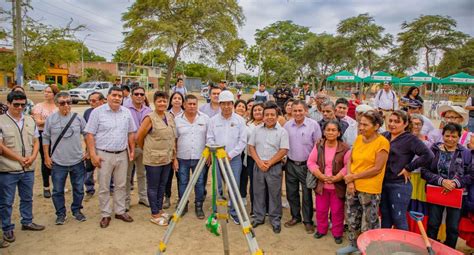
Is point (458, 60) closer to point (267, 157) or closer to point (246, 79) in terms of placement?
point (267, 157)

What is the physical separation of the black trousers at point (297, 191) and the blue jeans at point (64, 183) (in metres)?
2.90

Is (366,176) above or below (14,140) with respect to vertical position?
below

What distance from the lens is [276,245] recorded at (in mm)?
3980

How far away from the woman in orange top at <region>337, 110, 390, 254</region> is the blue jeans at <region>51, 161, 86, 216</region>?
139 inches

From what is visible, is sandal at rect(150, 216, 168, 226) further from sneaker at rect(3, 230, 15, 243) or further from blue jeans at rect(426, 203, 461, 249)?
blue jeans at rect(426, 203, 461, 249)

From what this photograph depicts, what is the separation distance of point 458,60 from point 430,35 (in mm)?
3706

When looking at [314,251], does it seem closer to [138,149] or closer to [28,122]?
[138,149]

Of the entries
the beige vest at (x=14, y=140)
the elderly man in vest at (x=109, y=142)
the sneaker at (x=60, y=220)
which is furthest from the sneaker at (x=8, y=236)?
the elderly man in vest at (x=109, y=142)

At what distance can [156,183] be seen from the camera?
4.44 m

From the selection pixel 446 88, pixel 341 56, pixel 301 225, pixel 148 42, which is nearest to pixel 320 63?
pixel 341 56

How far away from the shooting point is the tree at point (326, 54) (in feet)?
123

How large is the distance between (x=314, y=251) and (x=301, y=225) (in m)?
0.75

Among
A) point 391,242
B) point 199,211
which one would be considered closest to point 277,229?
point 199,211

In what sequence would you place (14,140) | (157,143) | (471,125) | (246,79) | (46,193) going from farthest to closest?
(246,79) → (471,125) → (46,193) → (157,143) → (14,140)
